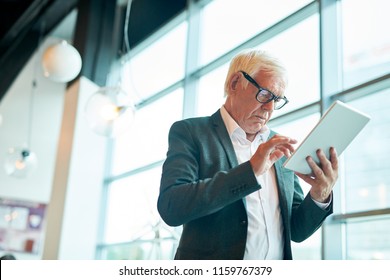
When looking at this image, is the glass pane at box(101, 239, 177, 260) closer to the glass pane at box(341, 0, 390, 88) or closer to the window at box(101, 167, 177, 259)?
the window at box(101, 167, 177, 259)

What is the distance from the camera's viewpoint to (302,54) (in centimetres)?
287

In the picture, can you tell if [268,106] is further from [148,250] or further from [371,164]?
→ [148,250]

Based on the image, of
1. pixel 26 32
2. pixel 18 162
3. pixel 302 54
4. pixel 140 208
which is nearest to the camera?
pixel 302 54

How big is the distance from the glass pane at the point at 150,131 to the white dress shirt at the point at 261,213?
32.4 inches

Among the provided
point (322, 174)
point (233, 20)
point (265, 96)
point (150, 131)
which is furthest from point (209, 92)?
point (322, 174)

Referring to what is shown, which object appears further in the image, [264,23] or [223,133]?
[264,23]

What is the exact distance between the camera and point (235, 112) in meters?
1.26

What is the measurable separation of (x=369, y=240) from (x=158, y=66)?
1986 millimetres

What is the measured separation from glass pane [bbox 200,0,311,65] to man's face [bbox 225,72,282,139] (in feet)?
5.76

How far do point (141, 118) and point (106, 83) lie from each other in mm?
1923

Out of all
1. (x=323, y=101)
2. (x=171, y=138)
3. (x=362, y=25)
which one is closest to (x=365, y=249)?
(x=323, y=101)

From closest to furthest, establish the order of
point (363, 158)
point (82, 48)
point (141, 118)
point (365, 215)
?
point (365, 215), point (363, 158), point (141, 118), point (82, 48)

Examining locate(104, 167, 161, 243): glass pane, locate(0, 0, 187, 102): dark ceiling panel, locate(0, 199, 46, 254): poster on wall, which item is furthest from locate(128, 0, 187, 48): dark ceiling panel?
locate(0, 199, 46, 254): poster on wall

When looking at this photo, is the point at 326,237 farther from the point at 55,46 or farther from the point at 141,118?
the point at 55,46
